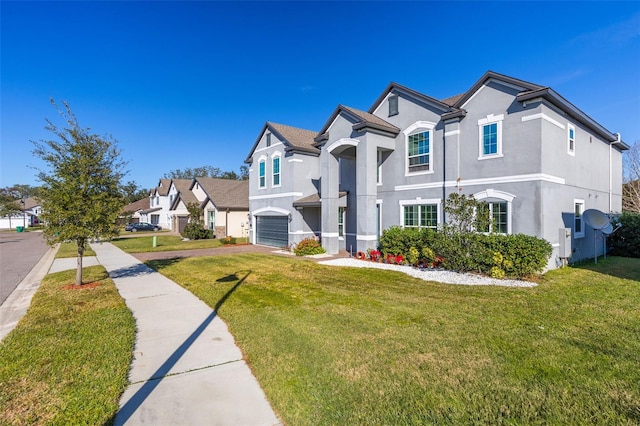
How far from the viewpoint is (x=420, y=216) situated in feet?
47.5

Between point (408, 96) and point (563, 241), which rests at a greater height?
point (408, 96)

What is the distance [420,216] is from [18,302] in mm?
14194

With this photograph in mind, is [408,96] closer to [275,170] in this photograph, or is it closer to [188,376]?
[275,170]

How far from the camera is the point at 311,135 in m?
22.5

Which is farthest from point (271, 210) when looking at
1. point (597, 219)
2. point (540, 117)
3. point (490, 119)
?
point (597, 219)

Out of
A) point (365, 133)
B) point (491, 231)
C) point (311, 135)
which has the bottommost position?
point (491, 231)

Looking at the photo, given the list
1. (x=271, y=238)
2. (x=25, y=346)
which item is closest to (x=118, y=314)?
(x=25, y=346)

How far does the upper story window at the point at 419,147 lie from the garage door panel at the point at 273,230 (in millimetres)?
8903

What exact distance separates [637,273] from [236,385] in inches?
548

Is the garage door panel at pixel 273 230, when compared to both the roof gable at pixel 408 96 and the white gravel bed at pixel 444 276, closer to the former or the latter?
the white gravel bed at pixel 444 276

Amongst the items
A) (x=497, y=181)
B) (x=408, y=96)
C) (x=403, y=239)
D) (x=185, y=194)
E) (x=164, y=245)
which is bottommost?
(x=164, y=245)

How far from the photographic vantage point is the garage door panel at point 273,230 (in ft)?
67.8

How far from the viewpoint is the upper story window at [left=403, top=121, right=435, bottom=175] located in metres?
14.1

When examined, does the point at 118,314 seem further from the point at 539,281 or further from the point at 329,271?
the point at 539,281
